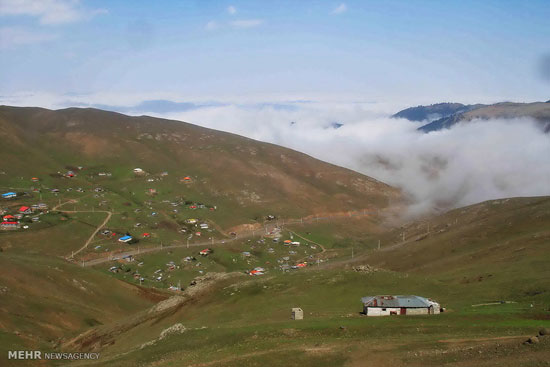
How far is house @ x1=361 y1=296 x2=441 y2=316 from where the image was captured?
5800 centimetres

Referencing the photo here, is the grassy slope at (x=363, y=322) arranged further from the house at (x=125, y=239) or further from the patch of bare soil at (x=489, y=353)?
the house at (x=125, y=239)

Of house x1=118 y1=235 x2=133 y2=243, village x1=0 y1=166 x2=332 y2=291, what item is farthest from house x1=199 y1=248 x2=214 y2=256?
house x1=118 y1=235 x2=133 y2=243

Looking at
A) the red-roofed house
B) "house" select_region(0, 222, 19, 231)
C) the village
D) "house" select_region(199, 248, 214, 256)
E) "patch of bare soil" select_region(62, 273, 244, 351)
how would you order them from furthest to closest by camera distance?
"house" select_region(199, 248, 214, 256), the red-roofed house, "house" select_region(0, 222, 19, 231), the village, "patch of bare soil" select_region(62, 273, 244, 351)

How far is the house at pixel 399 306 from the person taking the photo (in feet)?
190

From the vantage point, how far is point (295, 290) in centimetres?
7850

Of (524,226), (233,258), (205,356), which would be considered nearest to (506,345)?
(205,356)

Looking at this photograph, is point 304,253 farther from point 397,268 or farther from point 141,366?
point 141,366

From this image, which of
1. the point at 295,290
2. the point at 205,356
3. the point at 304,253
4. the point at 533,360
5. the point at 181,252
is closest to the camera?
the point at 533,360

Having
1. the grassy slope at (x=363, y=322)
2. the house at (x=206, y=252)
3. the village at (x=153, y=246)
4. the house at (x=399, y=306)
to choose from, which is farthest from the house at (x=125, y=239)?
the house at (x=399, y=306)

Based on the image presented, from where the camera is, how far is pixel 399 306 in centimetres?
5859

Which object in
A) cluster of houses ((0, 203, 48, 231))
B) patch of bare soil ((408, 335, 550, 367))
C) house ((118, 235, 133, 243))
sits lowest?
patch of bare soil ((408, 335, 550, 367))

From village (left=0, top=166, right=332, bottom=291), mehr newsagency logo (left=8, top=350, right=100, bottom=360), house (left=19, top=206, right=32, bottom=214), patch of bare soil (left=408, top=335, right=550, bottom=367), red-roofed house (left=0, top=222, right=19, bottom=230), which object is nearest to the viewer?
patch of bare soil (left=408, top=335, right=550, bottom=367)

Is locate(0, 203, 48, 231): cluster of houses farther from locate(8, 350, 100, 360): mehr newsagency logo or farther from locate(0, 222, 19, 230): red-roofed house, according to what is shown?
locate(8, 350, 100, 360): mehr newsagency logo

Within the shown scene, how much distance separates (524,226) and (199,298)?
84.0 meters
